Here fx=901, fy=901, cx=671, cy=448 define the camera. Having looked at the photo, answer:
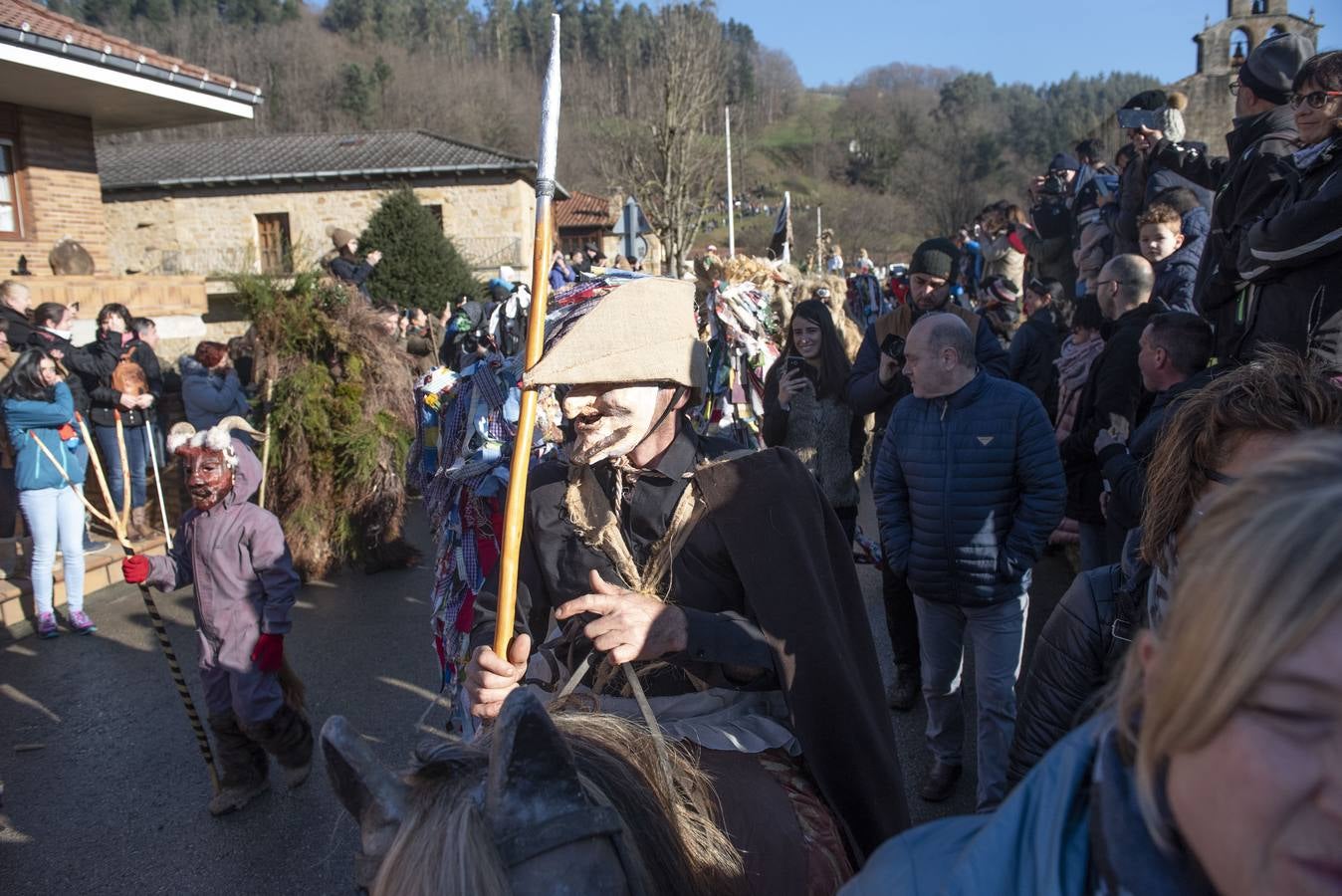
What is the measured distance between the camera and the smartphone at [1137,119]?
6879 millimetres

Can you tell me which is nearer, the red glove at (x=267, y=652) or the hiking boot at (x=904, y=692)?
the red glove at (x=267, y=652)

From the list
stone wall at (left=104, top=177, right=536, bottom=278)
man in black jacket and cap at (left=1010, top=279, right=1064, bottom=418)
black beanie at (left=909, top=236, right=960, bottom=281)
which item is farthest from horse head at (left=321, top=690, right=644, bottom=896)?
stone wall at (left=104, top=177, right=536, bottom=278)

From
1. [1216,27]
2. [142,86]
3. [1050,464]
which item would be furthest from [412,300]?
[1216,27]

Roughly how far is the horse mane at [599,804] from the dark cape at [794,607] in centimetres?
32

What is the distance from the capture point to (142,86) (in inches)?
483

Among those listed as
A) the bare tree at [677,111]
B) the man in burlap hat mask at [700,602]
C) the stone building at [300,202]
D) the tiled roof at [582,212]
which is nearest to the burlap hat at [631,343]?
the man in burlap hat mask at [700,602]

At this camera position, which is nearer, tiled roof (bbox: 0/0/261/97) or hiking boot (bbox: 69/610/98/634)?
hiking boot (bbox: 69/610/98/634)

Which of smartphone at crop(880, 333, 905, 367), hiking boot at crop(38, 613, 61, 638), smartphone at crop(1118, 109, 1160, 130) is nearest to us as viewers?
smartphone at crop(880, 333, 905, 367)

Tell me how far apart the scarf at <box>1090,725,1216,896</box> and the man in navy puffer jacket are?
2.91 meters

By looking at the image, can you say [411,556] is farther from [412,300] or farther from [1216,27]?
[1216,27]

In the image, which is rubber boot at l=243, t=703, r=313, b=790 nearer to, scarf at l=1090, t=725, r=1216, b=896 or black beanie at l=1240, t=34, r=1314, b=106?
scarf at l=1090, t=725, r=1216, b=896

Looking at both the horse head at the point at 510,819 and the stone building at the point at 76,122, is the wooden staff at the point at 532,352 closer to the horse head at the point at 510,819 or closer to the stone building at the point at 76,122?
the horse head at the point at 510,819

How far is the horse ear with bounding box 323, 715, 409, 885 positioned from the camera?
127 cm

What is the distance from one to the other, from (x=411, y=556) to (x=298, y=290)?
2.48 metres
